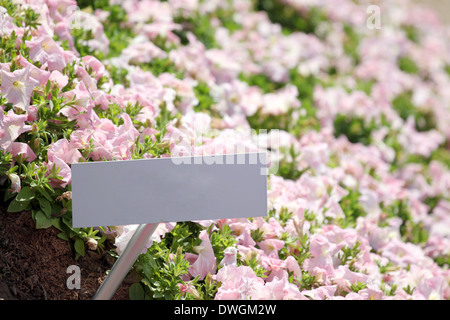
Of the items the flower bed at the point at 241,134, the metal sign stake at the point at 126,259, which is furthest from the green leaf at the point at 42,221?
the metal sign stake at the point at 126,259

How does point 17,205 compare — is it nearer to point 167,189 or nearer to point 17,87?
point 17,87

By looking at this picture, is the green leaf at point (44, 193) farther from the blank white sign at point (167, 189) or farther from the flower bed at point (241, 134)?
the blank white sign at point (167, 189)

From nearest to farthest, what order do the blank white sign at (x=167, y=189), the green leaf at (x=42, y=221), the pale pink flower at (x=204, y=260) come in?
the blank white sign at (x=167, y=189)
the green leaf at (x=42, y=221)
the pale pink flower at (x=204, y=260)

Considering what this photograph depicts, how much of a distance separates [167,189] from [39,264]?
0.43 m

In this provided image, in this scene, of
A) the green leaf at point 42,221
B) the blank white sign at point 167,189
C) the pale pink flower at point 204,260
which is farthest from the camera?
the pale pink flower at point 204,260

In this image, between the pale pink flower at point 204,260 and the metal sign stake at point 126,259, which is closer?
the metal sign stake at point 126,259

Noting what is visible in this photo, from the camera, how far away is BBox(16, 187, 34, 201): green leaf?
1.29 metres

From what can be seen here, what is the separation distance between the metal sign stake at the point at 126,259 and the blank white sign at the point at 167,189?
60mm

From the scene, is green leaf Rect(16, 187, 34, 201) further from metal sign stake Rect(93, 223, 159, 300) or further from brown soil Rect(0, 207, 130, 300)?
metal sign stake Rect(93, 223, 159, 300)

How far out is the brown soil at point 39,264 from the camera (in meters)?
1.29

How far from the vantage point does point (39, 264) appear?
1.33m
